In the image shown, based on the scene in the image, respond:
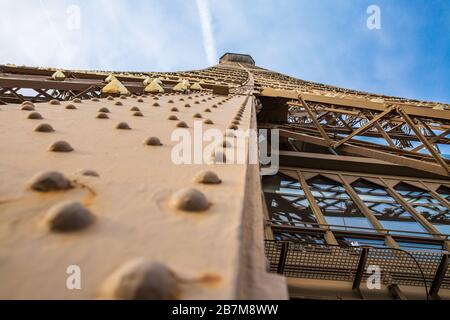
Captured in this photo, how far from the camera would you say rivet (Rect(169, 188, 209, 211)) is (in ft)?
3.90

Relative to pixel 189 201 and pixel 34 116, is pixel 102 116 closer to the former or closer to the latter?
pixel 34 116

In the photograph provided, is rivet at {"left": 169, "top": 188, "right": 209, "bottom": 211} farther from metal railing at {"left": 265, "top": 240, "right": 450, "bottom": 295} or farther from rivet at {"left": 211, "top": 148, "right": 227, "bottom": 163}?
metal railing at {"left": 265, "top": 240, "right": 450, "bottom": 295}

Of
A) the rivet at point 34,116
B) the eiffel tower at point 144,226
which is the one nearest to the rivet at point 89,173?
the eiffel tower at point 144,226

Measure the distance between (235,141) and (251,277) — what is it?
1.63m

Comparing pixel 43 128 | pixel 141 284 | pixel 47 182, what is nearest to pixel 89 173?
pixel 47 182

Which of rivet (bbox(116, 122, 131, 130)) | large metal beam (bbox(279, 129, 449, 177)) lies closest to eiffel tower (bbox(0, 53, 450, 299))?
rivet (bbox(116, 122, 131, 130))

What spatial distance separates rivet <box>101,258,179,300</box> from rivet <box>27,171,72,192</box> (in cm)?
64

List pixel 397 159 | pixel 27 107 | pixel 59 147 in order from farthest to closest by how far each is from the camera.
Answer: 1. pixel 397 159
2. pixel 27 107
3. pixel 59 147

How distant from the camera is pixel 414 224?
20.6ft

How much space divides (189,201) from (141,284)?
44 centimetres

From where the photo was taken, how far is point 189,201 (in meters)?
1.19

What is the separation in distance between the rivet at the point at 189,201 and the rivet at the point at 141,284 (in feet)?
1.28
